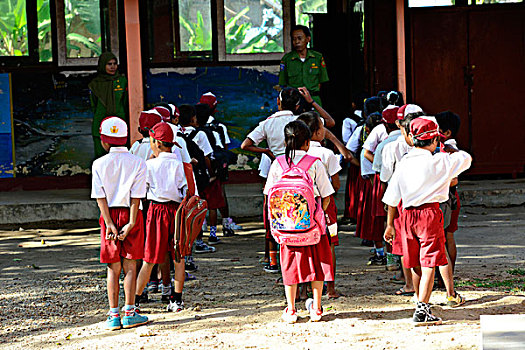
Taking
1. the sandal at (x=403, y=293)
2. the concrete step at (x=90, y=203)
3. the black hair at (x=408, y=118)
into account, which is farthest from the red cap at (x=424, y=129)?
the concrete step at (x=90, y=203)

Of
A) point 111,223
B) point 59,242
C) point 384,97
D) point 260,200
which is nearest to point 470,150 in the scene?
point 260,200

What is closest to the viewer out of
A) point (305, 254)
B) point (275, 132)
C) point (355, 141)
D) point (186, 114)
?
point (305, 254)

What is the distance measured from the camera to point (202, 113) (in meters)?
8.23

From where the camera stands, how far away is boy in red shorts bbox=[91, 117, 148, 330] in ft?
18.2

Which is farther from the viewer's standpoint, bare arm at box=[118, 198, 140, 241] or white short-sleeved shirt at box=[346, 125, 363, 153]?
white short-sleeved shirt at box=[346, 125, 363, 153]

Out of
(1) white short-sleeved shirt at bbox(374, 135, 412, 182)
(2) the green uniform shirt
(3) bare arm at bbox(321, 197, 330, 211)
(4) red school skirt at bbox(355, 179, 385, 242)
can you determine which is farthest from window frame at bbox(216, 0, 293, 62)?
(3) bare arm at bbox(321, 197, 330, 211)

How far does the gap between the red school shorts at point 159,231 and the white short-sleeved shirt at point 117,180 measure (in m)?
0.46

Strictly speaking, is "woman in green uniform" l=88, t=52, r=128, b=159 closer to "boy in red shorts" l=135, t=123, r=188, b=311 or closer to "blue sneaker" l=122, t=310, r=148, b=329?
"boy in red shorts" l=135, t=123, r=188, b=311

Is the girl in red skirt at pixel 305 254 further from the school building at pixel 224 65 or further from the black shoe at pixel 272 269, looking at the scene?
the school building at pixel 224 65

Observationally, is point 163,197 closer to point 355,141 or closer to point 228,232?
point 355,141

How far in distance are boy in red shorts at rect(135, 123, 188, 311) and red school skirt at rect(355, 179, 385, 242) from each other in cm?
217

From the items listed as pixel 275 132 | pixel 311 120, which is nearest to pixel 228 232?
pixel 275 132

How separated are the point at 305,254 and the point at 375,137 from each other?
6.58ft

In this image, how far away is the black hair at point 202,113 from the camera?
819 cm
